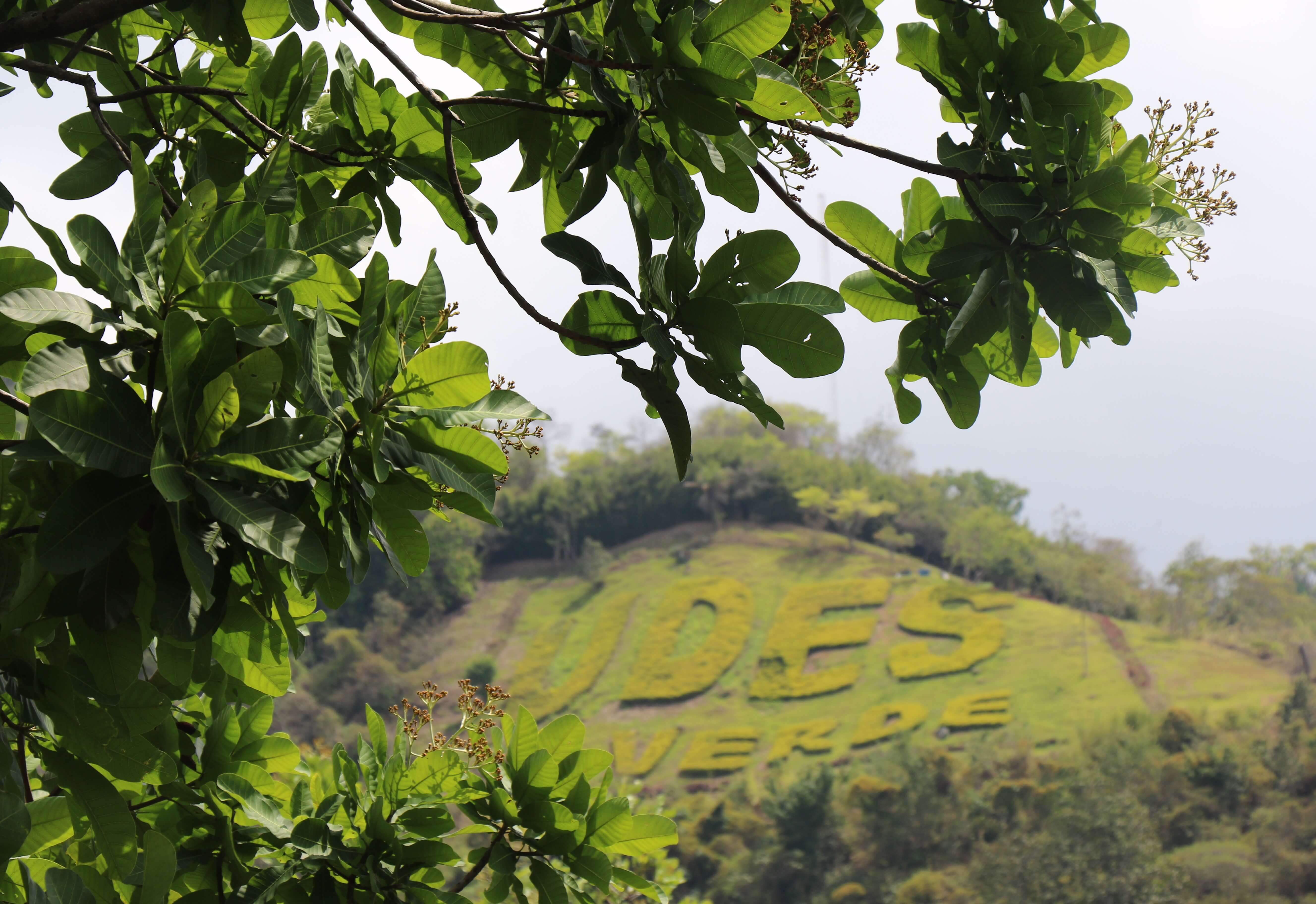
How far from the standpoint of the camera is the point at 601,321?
1259 millimetres

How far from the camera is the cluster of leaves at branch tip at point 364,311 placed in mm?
984

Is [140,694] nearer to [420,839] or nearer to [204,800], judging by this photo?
[204,800]

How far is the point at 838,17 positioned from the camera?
4.87 ft

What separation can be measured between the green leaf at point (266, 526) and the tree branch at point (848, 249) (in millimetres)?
871

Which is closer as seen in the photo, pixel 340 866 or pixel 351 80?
pixel 351 80

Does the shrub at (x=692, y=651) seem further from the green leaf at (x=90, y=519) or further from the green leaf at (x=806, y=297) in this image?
the green leaf at (x=90, y=519)

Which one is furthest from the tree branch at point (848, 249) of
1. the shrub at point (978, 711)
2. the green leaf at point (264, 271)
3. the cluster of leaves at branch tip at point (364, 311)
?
the shrub at point (978, 711)

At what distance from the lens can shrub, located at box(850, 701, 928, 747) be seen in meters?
33.7

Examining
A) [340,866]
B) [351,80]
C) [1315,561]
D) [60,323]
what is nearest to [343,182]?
[351,80]

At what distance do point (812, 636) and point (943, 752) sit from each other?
1181 cm

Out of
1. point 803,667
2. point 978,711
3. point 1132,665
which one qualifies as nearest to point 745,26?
point 978,711

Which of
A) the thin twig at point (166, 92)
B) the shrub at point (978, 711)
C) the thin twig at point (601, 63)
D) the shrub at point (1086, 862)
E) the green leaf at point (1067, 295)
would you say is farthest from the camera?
the shrub at point (978, 711)

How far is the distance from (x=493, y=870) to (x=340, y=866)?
0.91 ft

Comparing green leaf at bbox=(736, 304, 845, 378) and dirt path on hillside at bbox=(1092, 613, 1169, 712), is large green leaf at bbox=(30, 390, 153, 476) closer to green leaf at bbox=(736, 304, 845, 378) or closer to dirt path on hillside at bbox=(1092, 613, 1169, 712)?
green leaf at bbox=(736, 304, 845, 378)
